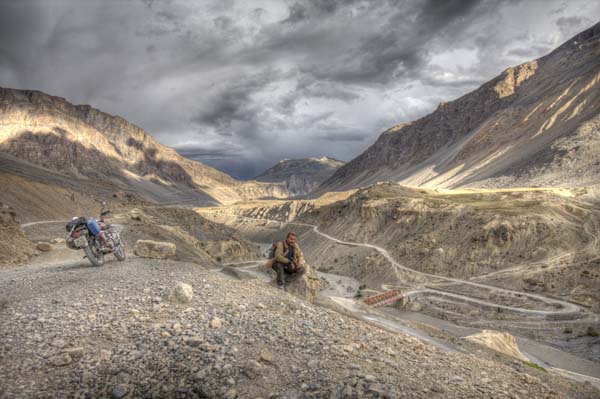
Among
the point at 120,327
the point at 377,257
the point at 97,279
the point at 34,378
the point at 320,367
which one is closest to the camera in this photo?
the point at 34,378

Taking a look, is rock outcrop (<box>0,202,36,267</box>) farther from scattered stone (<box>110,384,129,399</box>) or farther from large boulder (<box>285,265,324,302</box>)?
scattered stone (<box>110,384,129,399</box>)

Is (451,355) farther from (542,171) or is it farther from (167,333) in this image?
(542,171)

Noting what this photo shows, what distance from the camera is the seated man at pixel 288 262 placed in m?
14.2

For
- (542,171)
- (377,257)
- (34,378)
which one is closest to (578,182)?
(542,171)

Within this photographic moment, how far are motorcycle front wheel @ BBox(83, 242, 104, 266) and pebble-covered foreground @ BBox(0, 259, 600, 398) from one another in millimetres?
4096

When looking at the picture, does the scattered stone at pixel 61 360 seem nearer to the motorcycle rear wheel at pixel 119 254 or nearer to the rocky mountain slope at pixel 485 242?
the motorcycle rear wheel at pixel 119 254

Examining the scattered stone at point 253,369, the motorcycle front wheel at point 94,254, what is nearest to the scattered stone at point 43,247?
the motorcycle front wheel at point 94,254

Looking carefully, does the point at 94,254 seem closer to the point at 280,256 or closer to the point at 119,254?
the point at 119,254

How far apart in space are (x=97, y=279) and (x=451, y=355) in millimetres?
8716

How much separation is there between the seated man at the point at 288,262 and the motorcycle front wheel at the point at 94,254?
20.4ft

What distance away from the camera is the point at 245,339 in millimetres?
6914

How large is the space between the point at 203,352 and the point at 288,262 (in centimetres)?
810

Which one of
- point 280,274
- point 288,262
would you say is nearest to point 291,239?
point 288,262

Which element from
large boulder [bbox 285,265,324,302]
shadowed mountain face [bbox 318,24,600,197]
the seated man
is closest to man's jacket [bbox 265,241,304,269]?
the seated man
